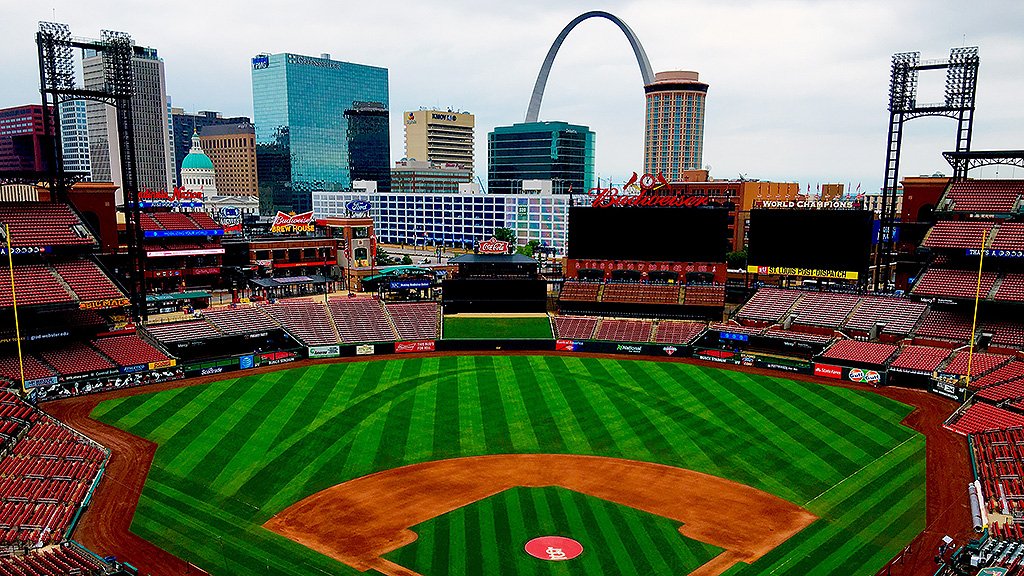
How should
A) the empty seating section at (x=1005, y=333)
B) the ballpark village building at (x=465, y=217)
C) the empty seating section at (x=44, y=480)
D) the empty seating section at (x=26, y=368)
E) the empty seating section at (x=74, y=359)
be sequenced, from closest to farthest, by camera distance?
the empty seating section at (x=44, y=480)
the empty seating section at (x=26, y=368)
the empty seating section at (x=74, y=359)
the empty seating section at (x=1005, y=333)
the ballpark village building at (x=465, y=217)

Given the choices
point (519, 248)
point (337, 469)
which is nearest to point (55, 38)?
point (337, 469)

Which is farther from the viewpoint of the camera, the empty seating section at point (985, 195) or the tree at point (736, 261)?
the tree at point (736, 261)

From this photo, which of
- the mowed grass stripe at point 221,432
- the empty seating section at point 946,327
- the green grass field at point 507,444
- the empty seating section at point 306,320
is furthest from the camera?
the empty seating section at point 306,320

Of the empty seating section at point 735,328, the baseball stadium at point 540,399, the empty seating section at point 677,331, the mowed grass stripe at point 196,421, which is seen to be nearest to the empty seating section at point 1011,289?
the baseball stadium at point 540,399

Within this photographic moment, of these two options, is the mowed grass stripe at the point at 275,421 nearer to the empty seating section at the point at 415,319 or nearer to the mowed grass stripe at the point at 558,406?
the empty seating section at the point at 415,319

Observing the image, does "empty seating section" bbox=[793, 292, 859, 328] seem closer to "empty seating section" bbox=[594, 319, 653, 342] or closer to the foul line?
"empty seating section" bbox=[594, 319, 653, 342]

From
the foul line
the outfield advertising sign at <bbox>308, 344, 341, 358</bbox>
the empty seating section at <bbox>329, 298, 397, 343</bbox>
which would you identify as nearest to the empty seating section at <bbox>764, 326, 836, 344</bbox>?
the foul line

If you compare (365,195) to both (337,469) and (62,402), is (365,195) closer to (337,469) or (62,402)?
(62,402)

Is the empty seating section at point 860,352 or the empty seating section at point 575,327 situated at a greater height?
the empty seating section at point 860,352
